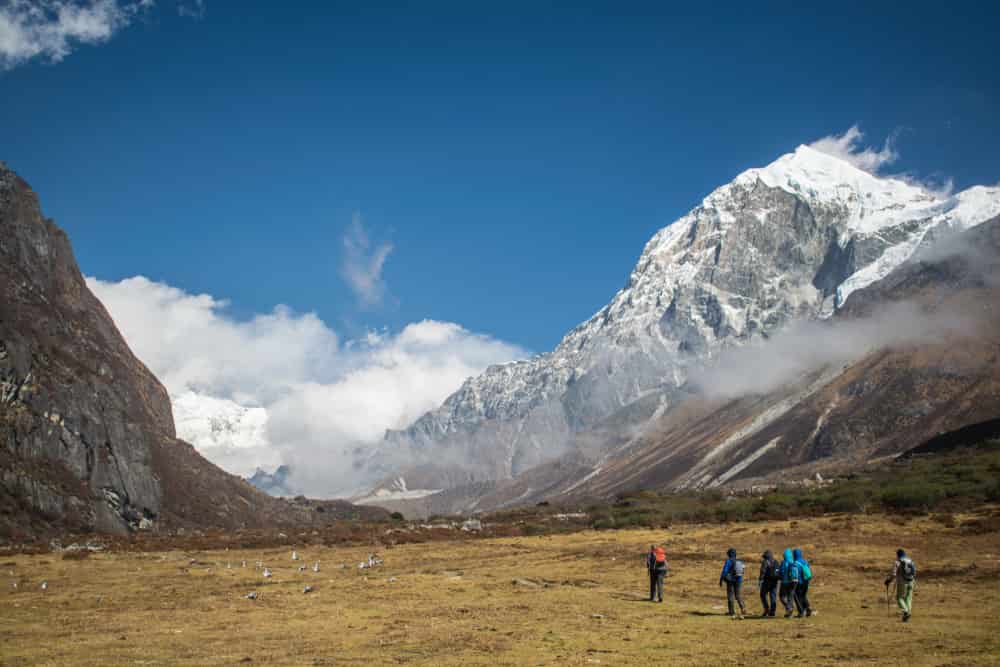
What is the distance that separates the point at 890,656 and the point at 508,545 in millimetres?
61437

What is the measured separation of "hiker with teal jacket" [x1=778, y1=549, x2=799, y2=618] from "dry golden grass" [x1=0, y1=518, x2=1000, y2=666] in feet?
3.51

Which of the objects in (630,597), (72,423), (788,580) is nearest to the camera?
(788,580)

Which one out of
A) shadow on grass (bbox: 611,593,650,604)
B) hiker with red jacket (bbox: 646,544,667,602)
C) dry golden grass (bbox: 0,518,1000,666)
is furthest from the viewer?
shadow on grass (bbox: 611,593,650,604)

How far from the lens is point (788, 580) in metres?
34.2

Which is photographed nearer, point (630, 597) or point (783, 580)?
point (783, 580)

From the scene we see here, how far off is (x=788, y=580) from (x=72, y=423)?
112 metres

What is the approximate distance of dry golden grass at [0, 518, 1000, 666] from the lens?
26250 mm

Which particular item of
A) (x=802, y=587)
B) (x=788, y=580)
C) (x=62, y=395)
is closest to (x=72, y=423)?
(x=62, y=395)

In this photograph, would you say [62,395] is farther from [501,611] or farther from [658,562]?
[658,562]

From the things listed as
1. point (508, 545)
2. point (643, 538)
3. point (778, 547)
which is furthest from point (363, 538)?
point (778, 547)

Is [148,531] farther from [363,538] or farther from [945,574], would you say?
[945,574]

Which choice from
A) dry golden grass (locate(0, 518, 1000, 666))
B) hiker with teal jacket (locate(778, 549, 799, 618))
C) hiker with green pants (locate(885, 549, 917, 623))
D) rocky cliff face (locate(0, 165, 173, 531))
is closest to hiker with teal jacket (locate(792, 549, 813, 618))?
hiker with teal jacket (locate(778, 549, 799, 618))

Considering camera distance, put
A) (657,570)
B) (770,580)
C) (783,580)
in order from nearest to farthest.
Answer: (783,580) < (770,580) < (657,570)

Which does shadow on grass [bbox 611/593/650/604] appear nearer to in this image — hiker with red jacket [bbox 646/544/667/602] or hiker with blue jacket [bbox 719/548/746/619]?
hiker with red jacket [bbox 646/544/667/602]
